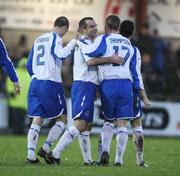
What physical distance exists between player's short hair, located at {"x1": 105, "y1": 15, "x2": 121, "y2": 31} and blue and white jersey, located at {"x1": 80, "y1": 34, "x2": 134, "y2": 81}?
0.48 ft

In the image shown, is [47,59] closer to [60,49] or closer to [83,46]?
[60,49]

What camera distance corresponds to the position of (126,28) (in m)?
15.4

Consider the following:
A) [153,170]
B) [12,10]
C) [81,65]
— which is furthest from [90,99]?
[12,10]

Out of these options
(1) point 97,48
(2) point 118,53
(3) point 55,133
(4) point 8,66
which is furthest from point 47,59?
(2) point 118,53

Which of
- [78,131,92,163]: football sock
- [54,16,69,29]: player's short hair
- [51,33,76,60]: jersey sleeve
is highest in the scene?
[54,16,69,29]: player's short hair

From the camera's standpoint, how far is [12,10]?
28.0 meters

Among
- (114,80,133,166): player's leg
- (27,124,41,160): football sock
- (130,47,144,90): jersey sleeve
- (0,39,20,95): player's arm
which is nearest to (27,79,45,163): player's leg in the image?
(27,124,41,160): football sock

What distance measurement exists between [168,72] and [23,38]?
4.25 m

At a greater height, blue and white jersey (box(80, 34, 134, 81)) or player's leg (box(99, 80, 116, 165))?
blue and white jersey (box(80, 34, 134, 81))

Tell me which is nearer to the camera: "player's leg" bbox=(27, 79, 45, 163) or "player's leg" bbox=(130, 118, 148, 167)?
"player's leg" bbox=(130, 118, 148, 167)

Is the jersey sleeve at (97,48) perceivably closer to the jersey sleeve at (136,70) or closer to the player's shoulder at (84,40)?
the player's shoulder at (84,40)

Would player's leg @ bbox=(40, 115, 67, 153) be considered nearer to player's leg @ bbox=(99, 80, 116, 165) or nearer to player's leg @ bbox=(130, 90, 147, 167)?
player's leg @ bbox=(99, 80, 116, 165)

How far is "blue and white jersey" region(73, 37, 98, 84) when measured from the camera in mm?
15164

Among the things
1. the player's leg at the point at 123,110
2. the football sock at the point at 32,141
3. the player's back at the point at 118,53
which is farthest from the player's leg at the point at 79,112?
the football sock at the point at 32,141
